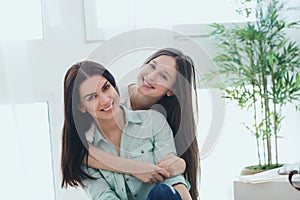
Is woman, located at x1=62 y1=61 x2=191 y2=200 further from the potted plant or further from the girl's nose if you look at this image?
the potted plant

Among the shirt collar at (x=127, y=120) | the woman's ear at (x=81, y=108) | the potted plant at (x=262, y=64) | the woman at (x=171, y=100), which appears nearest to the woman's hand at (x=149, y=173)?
the woman at (x=171, y=100)

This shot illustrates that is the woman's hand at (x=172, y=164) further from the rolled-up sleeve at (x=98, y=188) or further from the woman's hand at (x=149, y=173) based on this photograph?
the rolled-up sleeve at (x=98, y=188)

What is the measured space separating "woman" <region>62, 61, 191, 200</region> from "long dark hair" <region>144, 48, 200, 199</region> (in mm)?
58

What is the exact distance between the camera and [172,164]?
1.77 m

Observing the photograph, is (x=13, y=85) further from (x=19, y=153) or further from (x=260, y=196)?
(x=260, y=196)

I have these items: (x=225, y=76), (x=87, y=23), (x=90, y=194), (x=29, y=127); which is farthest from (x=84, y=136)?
(x=225, y=76)

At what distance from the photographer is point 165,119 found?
1799 mm

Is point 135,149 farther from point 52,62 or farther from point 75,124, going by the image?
point 52,62

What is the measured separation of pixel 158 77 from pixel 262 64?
0.50 metres

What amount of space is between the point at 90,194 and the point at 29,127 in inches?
16.3

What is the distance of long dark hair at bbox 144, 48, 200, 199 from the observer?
180 cm

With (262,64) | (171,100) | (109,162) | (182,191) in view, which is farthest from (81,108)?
(262,64)

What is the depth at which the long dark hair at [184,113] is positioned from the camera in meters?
1.80

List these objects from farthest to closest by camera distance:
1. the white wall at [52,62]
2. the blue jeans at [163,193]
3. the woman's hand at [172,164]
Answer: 1. the white wall at [52,62]
2. the woman's hand at [172,164]
3. the blue jeans at [163,193]
